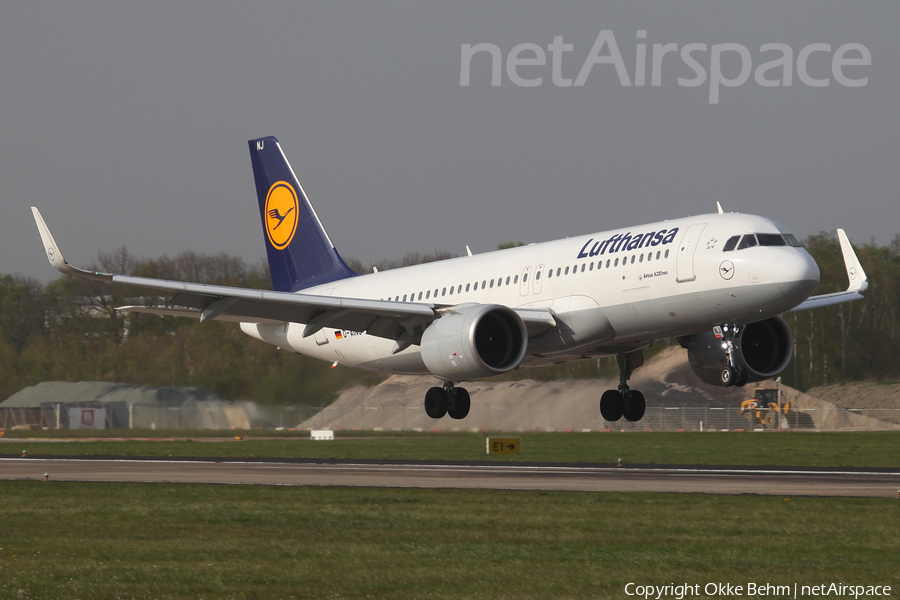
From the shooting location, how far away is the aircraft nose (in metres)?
27.5

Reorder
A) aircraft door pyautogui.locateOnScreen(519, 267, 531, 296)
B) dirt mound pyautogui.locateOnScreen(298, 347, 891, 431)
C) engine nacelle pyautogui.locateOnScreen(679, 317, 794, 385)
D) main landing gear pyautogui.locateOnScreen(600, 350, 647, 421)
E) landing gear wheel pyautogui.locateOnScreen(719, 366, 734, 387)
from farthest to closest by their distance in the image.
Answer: dirt mound pyautogui.locateOnScreen(298, 347, 891, 431) → main landing gear pyautogui.locateOnScreen(600, 350, 647, 421) → engine nacelle pyautogui.locateOnScreen(679, 317, 794, 385) → aircraft door pyautogui.locateOnScreen(519, 267, 531, 296) → landing gear wheel pyautogui.locateOnScreen(719, 366, 734, 387)

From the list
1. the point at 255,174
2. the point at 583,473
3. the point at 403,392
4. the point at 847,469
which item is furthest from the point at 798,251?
the point at 403,392

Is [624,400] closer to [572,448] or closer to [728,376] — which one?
[728,376]

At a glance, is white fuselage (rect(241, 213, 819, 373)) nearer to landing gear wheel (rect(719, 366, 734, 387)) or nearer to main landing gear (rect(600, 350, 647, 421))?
landing gear wheel (rect(719, 366, 734, 387))

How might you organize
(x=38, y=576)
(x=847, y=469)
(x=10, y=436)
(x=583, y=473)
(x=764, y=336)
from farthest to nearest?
(x=10, y=436), (x=847, y=469), (x=583, y=473), (x=764, y=336), (x=38, y=576)

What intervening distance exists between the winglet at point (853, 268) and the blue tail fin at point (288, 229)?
1779cm

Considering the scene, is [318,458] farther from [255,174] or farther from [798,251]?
Result: [798,251]

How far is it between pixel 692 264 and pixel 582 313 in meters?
3.64

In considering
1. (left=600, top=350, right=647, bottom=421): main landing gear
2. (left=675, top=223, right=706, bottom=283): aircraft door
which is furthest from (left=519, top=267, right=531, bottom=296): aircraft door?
(left=675, top=223, right=706, bottom=283): aircraft door

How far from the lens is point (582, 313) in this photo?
101 ft

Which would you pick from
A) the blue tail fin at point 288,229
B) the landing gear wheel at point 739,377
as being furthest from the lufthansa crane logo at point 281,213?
the landing gear wheel at point 739,377

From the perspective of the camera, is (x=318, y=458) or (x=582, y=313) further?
(x=318, y=458)

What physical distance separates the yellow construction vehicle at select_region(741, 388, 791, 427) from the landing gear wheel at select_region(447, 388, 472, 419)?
42729 mm

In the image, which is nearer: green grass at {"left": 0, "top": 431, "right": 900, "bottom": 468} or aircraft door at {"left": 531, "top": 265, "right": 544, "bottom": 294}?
aircraft door at {"left": 531, "top": 265, "right": 544, "bottom": 294}
